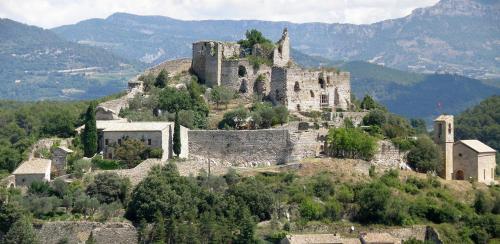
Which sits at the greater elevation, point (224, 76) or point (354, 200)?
point (224, 76)

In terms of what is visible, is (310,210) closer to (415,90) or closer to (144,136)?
(144,136)

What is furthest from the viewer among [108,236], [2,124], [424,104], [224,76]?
[424,104]

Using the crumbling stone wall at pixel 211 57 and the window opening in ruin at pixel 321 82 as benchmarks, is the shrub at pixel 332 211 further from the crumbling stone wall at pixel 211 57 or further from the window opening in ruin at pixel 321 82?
the crumbling stone wall at pixel 211 57

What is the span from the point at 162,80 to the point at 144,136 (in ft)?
38.8

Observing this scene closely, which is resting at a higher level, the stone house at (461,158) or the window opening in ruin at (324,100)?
the window opening in ruin at (324,100)

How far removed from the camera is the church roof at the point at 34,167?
2089 inches

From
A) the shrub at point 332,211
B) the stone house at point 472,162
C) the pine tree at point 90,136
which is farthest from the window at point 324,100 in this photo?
the pine tree at point 90,136

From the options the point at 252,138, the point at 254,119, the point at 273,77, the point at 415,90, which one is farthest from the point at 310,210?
the point at 415,90

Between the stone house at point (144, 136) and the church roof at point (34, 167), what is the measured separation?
10.8 feet

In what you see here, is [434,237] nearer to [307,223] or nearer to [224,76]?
[307,223]

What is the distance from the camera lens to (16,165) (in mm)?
56094

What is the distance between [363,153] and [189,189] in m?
11.6

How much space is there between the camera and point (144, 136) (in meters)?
55.5

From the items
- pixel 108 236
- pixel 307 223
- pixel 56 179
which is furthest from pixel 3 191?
pixel 307 223
